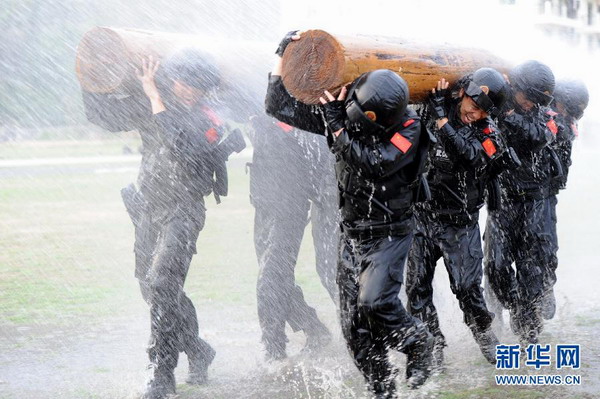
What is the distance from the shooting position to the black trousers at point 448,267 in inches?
234

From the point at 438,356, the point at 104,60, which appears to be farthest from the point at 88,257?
the point at 438,356

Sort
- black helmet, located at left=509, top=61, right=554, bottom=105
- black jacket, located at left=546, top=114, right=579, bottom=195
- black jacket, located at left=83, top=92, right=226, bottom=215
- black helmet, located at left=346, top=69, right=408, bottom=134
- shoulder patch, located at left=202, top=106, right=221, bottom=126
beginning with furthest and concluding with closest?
1. black jacket, located at left=546, top=114, right=579, bottom=195
2. black helmet, located at left=509, top=61, right=554, bottom=105
3. shoulder patch, located at left=202, top=106, right=221, bottom=126
4. black jacket, located at left=83, top=92, right=226, bottom=215
5. black helmet, located at left=346, top=69, right=408, bottom=134

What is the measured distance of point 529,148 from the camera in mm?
6707

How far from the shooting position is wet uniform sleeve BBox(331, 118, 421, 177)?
477 centimetres

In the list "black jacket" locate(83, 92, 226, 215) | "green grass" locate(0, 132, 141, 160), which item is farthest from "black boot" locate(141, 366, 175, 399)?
"green grass" locate(0, 132, 141, 160)

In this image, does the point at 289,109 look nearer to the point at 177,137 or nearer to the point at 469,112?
the point at 177,137

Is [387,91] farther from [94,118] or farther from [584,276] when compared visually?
[584,276]

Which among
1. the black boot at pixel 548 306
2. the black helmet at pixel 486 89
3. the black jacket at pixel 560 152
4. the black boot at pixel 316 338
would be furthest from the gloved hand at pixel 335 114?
the black boot at pixel 548 306

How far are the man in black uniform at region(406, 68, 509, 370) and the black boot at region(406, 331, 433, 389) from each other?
2.09 feet

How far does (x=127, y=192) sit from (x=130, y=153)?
25.9 metres

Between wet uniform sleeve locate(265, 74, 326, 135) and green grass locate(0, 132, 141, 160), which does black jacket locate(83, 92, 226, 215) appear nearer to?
wet uniform sleeve locate(265, 74, 326, 135)

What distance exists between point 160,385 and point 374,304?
1.65 meters

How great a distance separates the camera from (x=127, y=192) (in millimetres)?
6301

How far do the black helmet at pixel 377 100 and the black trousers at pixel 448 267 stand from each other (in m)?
1.42
